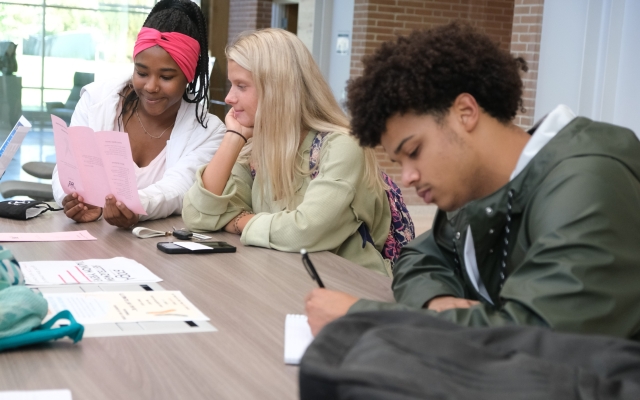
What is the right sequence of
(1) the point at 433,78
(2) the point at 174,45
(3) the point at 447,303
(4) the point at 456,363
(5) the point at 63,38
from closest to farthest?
1. (4) the point at 456,363
2. (1) the point at 433,78
3. (3) the point at 447,303
4. (2) the point at 174,45
5. (5) the point at 63,38

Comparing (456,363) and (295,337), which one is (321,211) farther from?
(456,363)

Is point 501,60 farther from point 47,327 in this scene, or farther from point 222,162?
point 222,162

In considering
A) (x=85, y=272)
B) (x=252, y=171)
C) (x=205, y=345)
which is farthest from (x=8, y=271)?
(x=252, y=171)

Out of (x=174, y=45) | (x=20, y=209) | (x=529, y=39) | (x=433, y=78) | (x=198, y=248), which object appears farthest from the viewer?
(x=529, y=39)

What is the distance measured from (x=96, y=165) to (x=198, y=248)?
23.6 inches

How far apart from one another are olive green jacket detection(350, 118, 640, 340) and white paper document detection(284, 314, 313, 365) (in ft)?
0.45

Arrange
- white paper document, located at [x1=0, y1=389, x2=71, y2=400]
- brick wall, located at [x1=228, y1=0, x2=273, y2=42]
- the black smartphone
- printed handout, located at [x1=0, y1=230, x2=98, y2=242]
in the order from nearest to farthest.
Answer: white paper document, located at [x1=0, y1=389, x2=71, y2=400]
the black smartphone
printed handout, located at [x1=0, y1=230, x2=98, y2=242]
brick wall, located at [x1=228, y1=0, x2=273, y2=42]

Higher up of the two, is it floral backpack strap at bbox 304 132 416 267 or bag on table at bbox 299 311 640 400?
bag on table at bbox 299 311 640 400

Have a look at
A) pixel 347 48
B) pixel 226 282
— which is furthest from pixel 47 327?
pixel 347 48

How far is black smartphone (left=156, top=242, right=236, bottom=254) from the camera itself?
8.07 feet

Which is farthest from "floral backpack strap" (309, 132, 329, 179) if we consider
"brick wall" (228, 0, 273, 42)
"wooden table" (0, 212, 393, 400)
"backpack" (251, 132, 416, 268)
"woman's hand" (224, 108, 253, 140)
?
"brick wall" (228, 0, 273, 42)

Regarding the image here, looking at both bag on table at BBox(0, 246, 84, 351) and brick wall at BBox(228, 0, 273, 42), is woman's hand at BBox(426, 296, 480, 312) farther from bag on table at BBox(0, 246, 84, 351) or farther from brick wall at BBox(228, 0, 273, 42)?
brick wall at BBox(228, 0, 273, 42)

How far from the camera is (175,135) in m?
3.41

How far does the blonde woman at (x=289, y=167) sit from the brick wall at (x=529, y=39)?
483 cm
